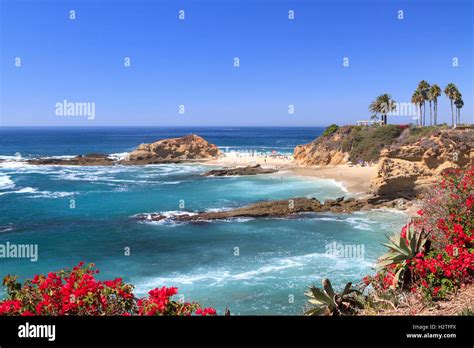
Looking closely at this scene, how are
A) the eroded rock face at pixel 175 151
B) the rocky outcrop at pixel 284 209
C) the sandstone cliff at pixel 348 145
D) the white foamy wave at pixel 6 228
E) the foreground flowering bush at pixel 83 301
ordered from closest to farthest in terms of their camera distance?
the foreground flowering bush at pixel 83 301
the white foamy wave at pixel 6 228
the rocky outcrop at pixel 284 209
the sandstone cliff at pixel 348 145
the eroded rock face at pixel 175 151

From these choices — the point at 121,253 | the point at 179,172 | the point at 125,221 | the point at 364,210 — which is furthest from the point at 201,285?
the point at 179,172

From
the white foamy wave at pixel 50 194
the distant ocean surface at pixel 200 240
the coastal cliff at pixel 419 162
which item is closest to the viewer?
the distant ocean surface at pixel 200 240

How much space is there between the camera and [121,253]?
2336cm

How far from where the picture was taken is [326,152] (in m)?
63.0

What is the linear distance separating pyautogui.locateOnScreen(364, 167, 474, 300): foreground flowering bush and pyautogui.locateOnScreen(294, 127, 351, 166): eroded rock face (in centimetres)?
5166

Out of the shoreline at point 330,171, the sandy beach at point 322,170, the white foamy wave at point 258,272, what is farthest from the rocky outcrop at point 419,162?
the white foamy wave at point 258,272

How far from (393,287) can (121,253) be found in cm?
1818

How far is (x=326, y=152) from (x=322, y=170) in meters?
6.88

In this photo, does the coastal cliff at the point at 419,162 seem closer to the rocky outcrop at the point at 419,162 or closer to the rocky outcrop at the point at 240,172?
the rocky outcrop at the point at 419,162

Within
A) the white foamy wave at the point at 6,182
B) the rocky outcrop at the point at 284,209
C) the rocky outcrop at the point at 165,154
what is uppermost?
the rocky outcrop at the point at 165,154

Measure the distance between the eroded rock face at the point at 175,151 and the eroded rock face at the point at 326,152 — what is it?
19.1 metres

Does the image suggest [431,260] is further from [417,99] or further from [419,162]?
[417,99]

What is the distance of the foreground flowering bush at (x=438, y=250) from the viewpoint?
710 cm

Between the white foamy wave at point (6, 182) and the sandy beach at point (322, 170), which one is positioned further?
the white foamy wave at point (6, 182)
